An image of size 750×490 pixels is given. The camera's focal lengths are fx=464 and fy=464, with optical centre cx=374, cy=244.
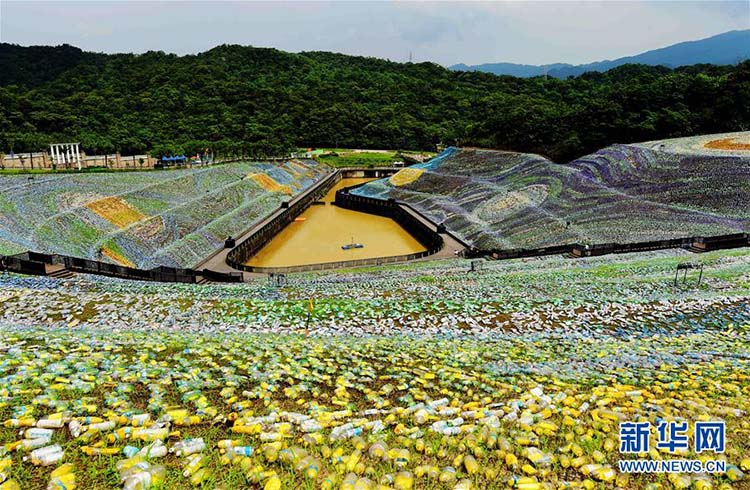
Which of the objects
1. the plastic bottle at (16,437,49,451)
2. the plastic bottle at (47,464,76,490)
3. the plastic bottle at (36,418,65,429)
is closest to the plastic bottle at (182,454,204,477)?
the plastic bottle at (47,464,76,490)

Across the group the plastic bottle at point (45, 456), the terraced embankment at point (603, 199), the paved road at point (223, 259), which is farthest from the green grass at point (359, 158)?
the plastic bottle at point (45, 456)

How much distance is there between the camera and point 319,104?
14112 centimetres

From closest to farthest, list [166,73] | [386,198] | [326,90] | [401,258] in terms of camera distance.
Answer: [401,258], [386,198], [166,73], [326,90]

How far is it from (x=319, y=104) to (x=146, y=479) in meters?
143

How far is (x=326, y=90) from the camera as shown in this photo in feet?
505

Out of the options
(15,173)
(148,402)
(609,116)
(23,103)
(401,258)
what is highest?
(23,103)

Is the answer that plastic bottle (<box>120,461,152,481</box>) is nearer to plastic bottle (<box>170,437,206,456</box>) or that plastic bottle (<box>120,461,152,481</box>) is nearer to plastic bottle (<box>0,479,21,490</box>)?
plastic bottle (<box>170,437,206,456</box>)

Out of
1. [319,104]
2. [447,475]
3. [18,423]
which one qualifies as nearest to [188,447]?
[18,423]

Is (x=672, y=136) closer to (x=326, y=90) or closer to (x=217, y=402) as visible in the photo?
(x=217, y=402)

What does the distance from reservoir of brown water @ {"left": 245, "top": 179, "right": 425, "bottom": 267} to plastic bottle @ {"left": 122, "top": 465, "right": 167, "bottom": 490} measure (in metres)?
37.4

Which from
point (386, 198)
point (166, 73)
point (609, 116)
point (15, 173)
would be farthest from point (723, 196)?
point (166, 73)

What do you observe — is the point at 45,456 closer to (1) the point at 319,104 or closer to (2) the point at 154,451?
(2) the point at 154,451

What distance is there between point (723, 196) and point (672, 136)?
96.6 ft

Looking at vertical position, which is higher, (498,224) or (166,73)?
(166,73)
